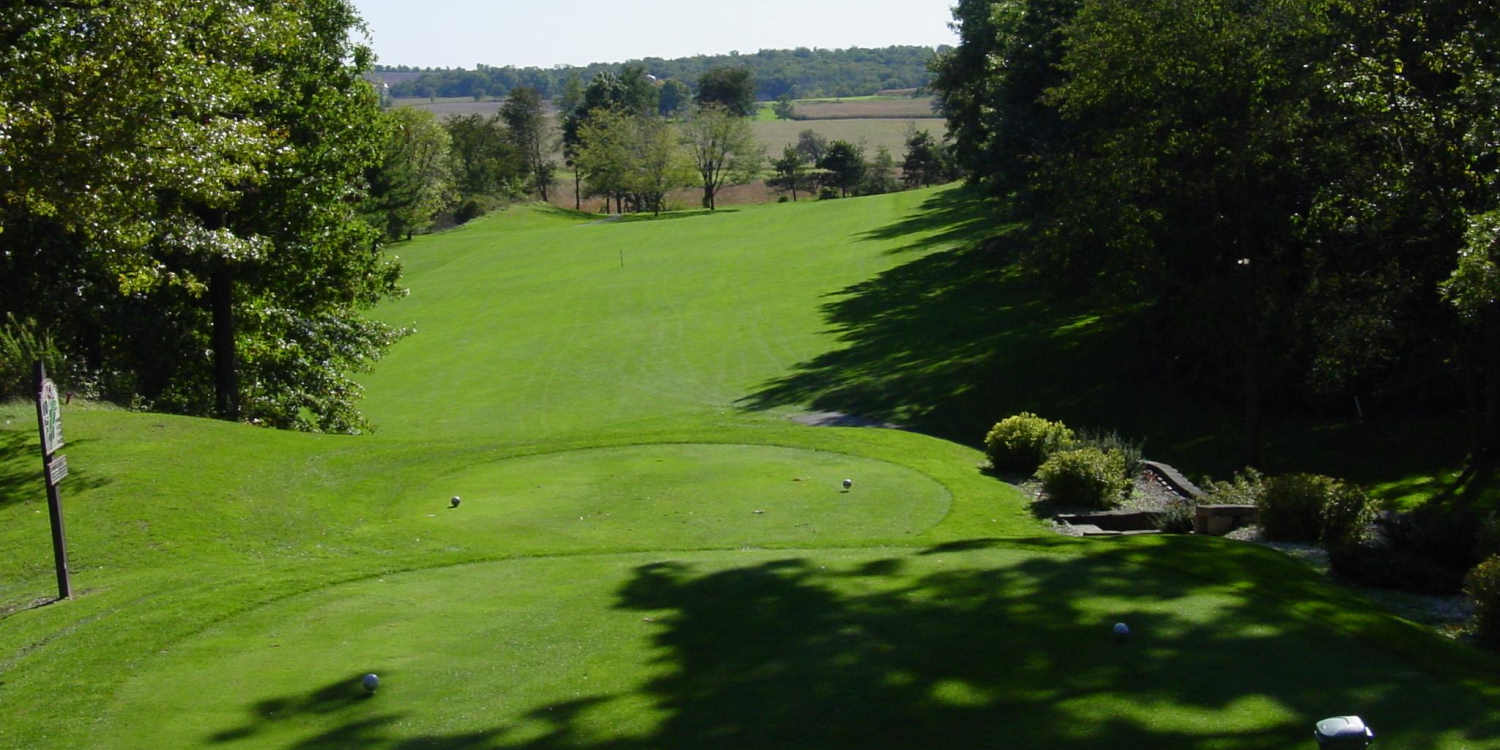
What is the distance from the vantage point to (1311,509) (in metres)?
13.7

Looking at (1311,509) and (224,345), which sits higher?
(224,345)

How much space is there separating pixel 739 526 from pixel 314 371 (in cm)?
1869

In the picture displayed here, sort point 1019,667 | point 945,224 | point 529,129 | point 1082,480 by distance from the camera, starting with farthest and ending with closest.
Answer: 1. point 529,129
2. point 945,224
3. point 1082,480
4. point 1019,667

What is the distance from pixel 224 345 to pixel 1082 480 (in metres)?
18.5

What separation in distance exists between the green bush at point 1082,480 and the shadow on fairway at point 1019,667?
20.0ft

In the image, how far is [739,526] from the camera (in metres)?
14.2

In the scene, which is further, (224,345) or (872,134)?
(872,134)

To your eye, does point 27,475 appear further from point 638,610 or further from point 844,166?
point 844,166

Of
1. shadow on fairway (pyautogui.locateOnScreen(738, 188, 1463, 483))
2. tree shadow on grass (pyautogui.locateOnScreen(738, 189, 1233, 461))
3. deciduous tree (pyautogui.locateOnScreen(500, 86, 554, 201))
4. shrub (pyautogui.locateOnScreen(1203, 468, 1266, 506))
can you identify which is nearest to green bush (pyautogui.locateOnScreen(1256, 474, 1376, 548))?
shrub (pyautogui.locateOnScreen(1203, 468, 1266, 506))

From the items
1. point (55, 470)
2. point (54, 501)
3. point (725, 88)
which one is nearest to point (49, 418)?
point (55, 470)

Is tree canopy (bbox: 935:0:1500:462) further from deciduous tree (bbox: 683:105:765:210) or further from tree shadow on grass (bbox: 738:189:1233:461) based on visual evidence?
deciduous tree (bbox: 683:105:765:210)

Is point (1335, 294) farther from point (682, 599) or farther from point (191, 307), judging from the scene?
point (191, 307)

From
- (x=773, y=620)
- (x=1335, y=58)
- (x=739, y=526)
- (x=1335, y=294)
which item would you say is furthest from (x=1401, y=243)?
(x=773, y=620)

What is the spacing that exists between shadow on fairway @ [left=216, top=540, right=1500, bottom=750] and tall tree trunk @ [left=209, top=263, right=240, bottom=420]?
18388 millimetres
